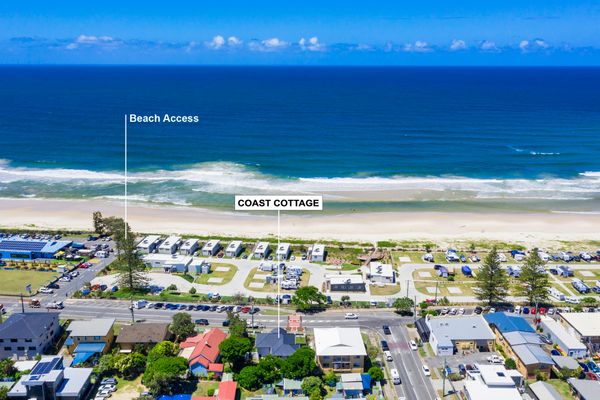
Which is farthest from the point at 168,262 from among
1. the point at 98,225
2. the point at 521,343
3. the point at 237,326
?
the point at 521,343

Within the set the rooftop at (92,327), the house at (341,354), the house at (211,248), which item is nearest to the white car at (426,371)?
the house at (341,354)

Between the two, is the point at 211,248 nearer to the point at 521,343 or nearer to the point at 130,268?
the point at 130,268

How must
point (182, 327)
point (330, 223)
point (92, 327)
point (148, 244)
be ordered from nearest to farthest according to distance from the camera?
point (92, 327) → point (182, 327) → point (148, 244) → point (330, 223)

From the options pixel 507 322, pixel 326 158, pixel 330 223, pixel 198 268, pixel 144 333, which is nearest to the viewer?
→ pixel 144 333

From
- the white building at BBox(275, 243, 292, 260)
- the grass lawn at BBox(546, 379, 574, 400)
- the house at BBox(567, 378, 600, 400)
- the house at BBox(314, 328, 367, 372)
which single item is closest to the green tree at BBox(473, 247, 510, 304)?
the grass lawn at BBox(546, 379, 574, 400)

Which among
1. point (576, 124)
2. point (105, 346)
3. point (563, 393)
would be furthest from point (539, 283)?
point (576, 124)

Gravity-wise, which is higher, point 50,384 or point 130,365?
point 50,384

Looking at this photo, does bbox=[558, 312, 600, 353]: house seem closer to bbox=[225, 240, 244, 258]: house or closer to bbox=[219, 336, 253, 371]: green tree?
bbox=[219, 336, 253, 371]: green tree
